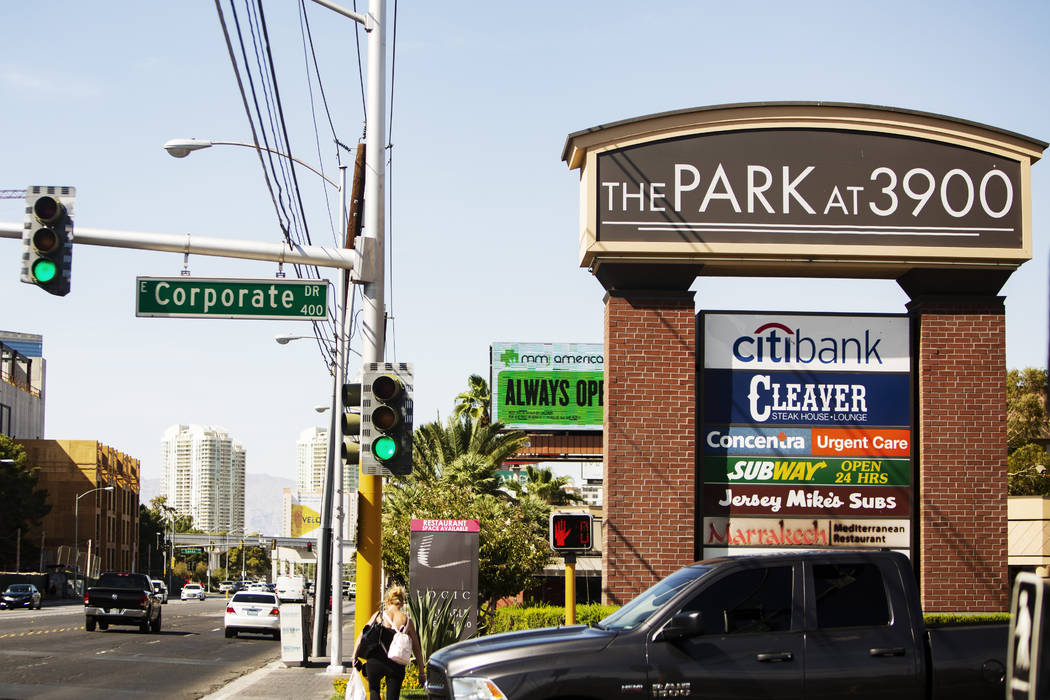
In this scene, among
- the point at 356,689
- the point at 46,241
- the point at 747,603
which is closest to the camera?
the point at 747,603

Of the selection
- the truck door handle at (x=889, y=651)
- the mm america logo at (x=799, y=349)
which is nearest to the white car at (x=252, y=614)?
the mm america logo at (x=799, y=349)

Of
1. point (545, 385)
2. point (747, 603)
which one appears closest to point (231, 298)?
point (747, 603)

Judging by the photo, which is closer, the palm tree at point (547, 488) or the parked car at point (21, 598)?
the palm tree at point (547, 488)

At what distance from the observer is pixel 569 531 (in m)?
15.4

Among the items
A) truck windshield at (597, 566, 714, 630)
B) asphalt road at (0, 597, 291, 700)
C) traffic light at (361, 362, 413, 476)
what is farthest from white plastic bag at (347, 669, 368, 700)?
asphalt road at (0, 597, 291, 700)

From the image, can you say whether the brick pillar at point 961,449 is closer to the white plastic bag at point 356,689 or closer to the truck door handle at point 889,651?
the truck door handle at point 889,651

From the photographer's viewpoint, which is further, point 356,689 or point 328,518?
point 328,518

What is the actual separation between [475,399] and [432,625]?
53265 mm

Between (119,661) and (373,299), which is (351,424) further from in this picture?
(119,661)

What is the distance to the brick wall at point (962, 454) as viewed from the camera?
1822 centimetres

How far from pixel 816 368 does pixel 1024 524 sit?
18741 millimetres

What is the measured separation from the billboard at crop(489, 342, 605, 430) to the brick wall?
55.5 metres

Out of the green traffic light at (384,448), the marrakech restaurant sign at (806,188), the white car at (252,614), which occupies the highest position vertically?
the marrakech restaurant sign at (806,188)

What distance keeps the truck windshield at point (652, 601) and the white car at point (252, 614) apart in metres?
29.9
